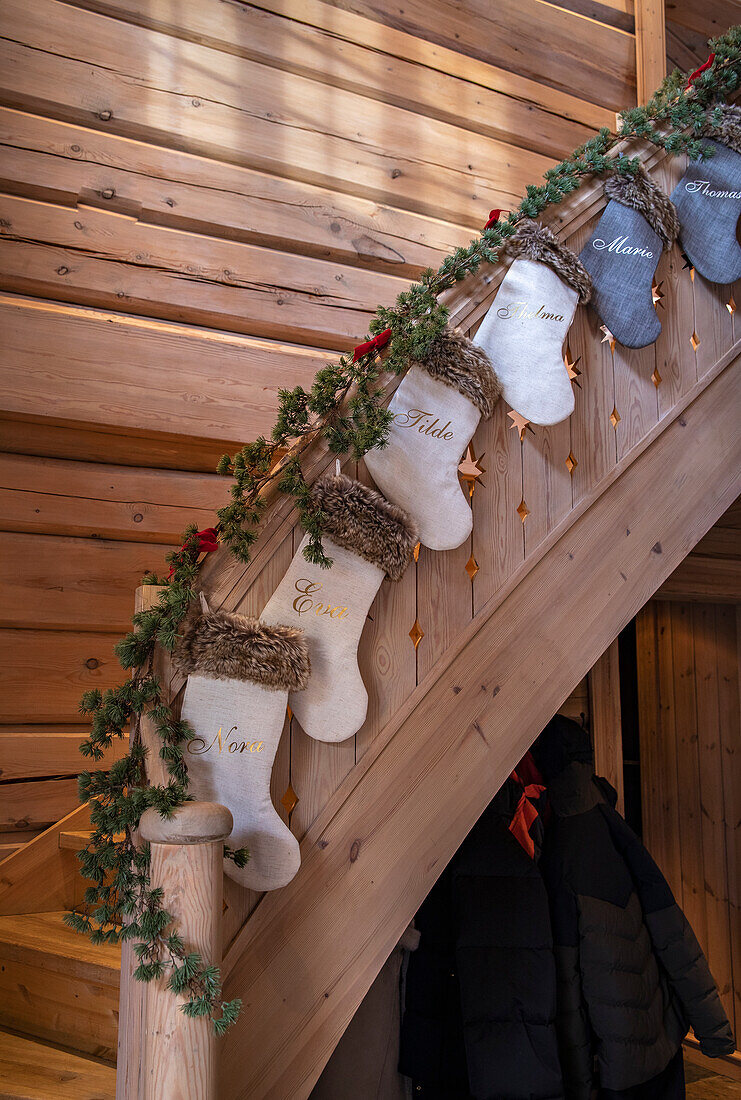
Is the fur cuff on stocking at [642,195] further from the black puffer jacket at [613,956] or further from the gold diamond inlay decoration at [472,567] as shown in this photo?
the black puffer jacket at [613,956]

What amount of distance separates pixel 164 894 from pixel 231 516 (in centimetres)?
54

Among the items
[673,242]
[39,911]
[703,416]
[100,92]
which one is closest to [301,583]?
[703,416]

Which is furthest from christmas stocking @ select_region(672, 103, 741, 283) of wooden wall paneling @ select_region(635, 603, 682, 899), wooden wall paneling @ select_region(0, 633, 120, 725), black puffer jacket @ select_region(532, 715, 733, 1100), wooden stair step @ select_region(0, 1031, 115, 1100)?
wooden wall paneling @ select_region(635, 603, 682, 899)

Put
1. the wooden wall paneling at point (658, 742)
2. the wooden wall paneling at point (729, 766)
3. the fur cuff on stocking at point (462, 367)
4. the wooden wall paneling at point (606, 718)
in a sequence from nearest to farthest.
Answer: the fur cuff on stocking at point (462, 367), the wooden wall paneling at point (606, 718), the wooden wall paneling at point (729, 766), the wooden wall paneling at point (658, 742)

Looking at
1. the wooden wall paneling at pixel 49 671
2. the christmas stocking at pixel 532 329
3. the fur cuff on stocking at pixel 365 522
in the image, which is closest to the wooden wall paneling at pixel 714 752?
the christmas stocking at pixel 532 329

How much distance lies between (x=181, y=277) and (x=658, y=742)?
3.18 m

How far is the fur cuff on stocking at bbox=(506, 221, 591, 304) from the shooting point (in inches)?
56.1

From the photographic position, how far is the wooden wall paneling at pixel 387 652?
1296 millimetres

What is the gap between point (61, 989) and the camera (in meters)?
1.56

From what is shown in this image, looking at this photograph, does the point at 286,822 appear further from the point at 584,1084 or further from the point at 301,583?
the point at 584,1084

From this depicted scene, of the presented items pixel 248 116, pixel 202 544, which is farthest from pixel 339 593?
pixel 248 116

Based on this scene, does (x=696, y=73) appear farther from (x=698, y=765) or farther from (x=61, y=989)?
(x=698, y=765)

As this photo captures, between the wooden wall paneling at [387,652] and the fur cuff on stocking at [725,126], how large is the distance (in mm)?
1124

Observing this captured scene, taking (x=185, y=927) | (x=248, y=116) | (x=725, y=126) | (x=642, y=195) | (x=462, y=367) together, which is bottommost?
(x=185, y=927)
